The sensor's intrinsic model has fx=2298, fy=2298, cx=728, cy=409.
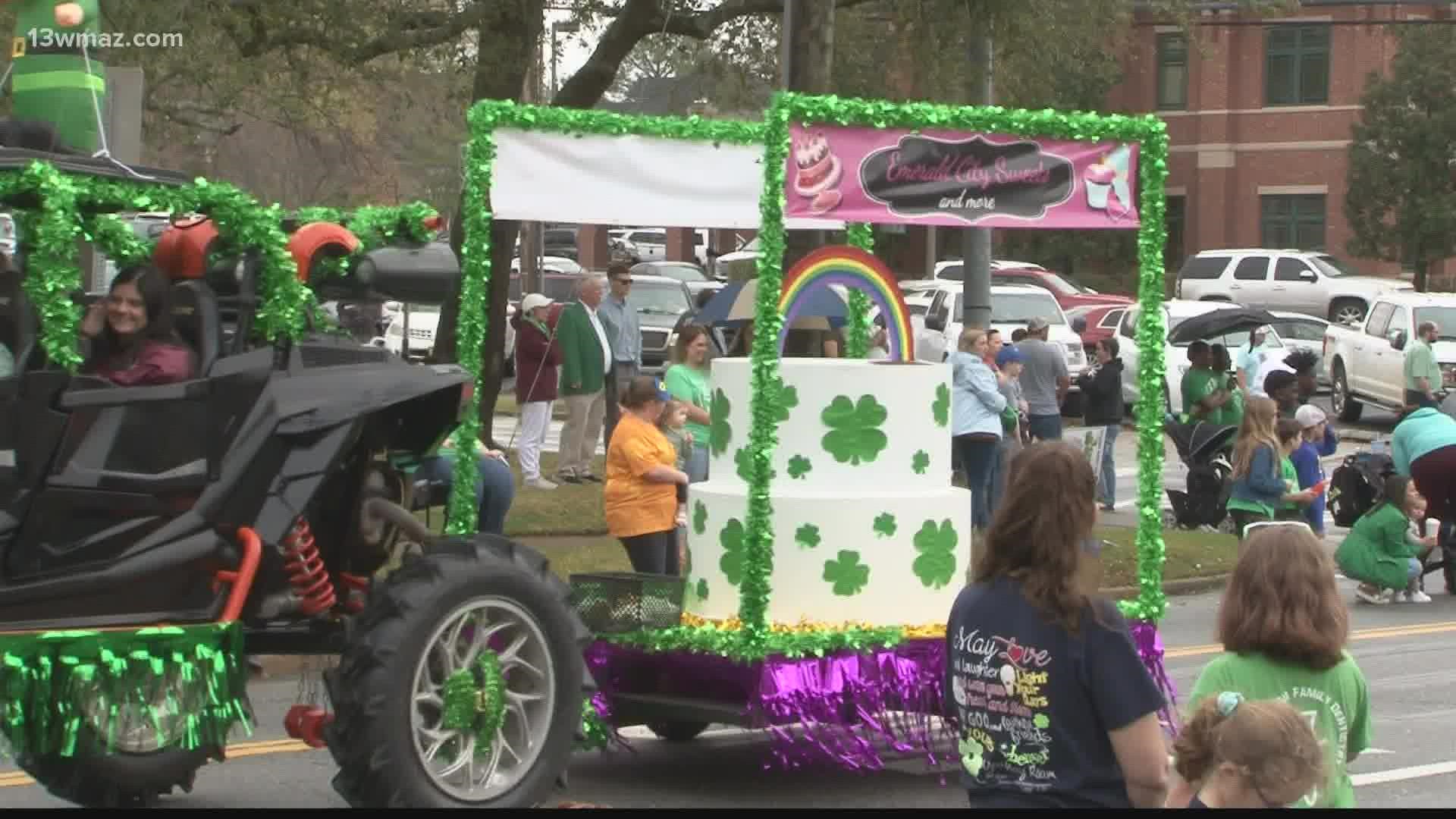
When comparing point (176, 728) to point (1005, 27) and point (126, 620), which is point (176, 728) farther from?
point (1005, 27)

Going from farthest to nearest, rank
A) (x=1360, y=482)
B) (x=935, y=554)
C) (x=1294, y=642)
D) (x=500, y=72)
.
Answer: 1. (x=500, y=72)
2. (x=1360, y=482)
3. (x=935, y=554)
4. (x=1294, y=642)

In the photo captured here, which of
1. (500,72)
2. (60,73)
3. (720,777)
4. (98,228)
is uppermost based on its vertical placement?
(500,72)

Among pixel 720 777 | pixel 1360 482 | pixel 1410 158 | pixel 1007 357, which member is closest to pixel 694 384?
pixel 720 777

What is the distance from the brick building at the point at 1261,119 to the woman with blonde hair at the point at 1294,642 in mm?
47462

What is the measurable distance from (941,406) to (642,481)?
225 cm

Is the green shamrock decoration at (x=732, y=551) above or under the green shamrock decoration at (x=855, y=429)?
under

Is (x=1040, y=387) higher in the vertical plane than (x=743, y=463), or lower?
lower

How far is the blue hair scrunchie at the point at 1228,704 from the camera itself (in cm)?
454

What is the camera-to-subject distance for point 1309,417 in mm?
18125

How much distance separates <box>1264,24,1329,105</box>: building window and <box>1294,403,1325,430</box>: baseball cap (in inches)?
1411

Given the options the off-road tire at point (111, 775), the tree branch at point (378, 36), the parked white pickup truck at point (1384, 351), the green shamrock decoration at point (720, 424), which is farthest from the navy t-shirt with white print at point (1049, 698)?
the parked white pickup truck at point (1384, 351)

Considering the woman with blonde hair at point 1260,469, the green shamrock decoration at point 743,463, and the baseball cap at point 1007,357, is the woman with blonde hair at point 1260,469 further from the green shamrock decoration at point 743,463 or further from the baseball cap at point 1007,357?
the green shamrock decoration at point 743,463

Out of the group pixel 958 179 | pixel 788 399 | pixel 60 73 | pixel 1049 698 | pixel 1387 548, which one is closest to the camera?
pixel 1049 698

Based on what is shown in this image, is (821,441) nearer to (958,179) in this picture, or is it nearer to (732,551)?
(732,551)
